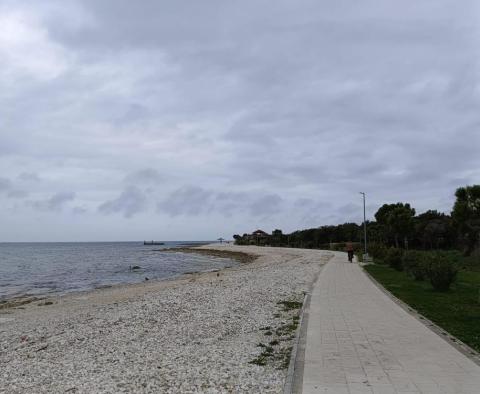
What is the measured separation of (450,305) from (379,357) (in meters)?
7.22

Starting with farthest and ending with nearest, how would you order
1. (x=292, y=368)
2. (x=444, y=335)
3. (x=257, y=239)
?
(x=257, y=239) < (x=444, y=335) < (x=292, y=368)

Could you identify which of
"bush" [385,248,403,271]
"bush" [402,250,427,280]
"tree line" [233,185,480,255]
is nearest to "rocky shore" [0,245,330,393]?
"bush" [402,250,427,280]

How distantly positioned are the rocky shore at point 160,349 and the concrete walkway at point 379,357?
57 centimetres

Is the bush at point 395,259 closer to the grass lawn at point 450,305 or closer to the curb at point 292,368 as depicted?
the grass lawn at point 450,305

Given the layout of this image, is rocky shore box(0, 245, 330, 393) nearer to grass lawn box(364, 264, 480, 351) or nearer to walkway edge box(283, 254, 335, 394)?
walkway edge box(283, 254, 335, 394)

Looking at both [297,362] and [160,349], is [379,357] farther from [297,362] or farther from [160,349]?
[160,349]

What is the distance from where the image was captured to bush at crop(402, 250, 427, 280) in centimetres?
1911

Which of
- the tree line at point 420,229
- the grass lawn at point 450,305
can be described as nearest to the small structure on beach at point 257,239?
the tree line at point 420,229

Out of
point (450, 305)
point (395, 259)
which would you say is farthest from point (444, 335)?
point (395, 259)

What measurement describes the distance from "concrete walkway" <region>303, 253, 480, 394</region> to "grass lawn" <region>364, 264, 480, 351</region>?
1.96 feet

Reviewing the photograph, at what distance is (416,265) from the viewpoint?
71.1 ft

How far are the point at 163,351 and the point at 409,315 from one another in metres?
5.96

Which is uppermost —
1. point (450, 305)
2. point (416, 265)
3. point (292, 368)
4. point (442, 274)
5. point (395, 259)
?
point (395, 259)

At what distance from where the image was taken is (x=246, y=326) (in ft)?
33.5
